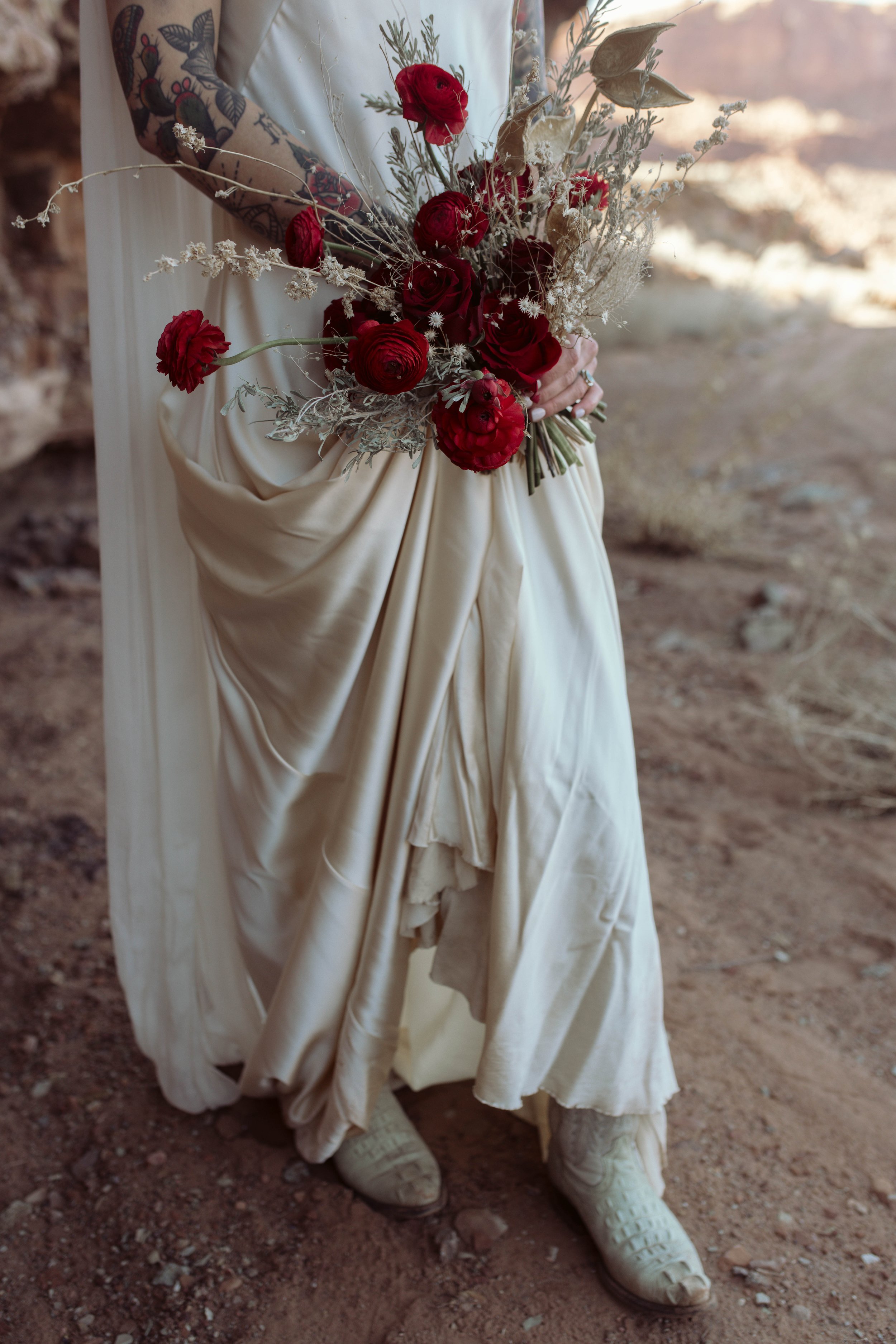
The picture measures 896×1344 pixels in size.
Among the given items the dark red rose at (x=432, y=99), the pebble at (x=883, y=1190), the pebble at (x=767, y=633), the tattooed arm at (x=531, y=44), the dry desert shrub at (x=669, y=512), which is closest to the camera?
the dark red rose at (x=432, y=99)

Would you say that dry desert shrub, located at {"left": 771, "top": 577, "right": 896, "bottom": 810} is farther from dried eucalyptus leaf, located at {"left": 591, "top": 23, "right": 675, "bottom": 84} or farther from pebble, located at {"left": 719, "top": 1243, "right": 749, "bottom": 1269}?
dried eucalyptus leaf, located at {"left": 591, "top": 23, "right": 675, "bottom": 84}

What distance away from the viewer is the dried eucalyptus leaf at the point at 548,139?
47.0 inches

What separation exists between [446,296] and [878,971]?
2.06m

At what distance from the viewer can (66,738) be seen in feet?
11.4

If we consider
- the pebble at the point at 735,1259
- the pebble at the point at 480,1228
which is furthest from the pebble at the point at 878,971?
the pebble at the point at 480,1228

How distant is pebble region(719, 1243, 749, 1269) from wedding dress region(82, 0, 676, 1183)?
178mm

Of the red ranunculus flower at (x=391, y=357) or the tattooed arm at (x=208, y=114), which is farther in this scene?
the tattooed arm at (x=208, y=114)

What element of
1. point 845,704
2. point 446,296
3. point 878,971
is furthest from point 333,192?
point 845,704

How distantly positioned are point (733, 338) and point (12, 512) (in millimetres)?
4232

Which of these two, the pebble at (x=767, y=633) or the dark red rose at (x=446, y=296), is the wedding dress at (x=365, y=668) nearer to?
the dark red rose at (x=446, y=296)

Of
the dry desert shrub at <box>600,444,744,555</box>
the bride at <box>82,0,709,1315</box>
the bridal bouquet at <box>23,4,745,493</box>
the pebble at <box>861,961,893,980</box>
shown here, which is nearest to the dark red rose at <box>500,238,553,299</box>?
the bridal bouquet at <box>23,4,745,493</box>

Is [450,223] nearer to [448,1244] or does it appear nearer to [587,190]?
[587,190]

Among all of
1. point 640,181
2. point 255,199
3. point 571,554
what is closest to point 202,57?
point 255,199

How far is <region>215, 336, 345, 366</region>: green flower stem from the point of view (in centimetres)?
122
